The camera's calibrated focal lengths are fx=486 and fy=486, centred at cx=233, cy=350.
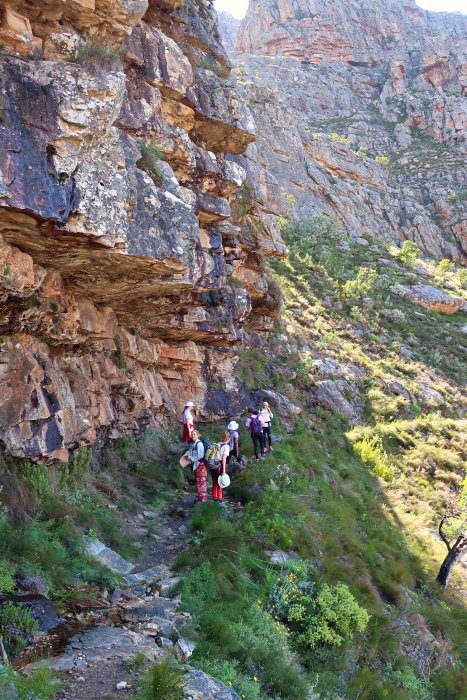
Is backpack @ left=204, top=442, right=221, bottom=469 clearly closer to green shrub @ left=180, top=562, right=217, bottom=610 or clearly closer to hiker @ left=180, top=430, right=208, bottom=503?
hiker @ left=180, top=430, right=208, bottom=503

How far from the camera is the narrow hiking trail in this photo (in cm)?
386

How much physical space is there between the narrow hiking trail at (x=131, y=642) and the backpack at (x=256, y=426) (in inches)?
180

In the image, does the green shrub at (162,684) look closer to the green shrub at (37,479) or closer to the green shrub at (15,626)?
the green shrub at (15,626)

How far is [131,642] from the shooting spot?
176 inches

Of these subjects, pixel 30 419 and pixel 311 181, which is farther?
pixel 311 181

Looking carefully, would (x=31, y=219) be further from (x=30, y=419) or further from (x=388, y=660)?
(x=388, y=660)

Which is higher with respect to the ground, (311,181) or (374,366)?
(311,181)

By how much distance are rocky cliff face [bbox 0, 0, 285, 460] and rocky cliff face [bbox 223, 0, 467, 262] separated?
40.1ft

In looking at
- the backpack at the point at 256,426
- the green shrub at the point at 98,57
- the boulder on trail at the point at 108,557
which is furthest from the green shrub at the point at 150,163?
the backpack at the point at 256,426

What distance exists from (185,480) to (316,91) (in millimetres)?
66176

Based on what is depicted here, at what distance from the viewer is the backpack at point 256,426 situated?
10.8m

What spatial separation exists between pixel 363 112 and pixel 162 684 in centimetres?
7108

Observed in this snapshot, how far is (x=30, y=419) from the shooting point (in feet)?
21.1

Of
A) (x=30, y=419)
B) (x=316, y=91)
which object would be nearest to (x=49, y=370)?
(x=30, y=419)
